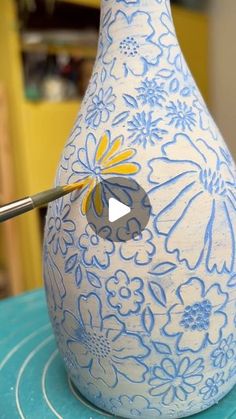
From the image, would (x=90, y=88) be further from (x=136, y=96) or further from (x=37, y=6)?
(x=37, y=6)

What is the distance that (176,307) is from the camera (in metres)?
0.34

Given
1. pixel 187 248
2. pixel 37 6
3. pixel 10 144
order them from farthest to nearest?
1. pixel 37 6
2. pixel 10 144
3. pixel 187 248

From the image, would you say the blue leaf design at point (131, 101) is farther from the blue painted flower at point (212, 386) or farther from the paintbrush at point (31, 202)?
the blue painted flower at point (212, 386)

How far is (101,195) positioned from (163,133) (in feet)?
0.26

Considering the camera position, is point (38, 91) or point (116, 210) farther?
point (38, 91)

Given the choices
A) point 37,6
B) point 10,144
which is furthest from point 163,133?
point 37,6

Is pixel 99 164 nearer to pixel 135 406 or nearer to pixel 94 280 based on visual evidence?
pixel 94 280

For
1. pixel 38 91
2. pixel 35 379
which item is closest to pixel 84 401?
pixel 35 379

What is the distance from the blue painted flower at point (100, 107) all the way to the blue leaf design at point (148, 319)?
7.1 inches

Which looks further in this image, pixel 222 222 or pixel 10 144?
pixel 10 144

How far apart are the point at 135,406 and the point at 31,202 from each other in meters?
0.23

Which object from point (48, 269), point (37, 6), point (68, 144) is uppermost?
point (37, 6)

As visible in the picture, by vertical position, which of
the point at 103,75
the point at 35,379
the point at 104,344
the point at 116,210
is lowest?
the point at 35,379

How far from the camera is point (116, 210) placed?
35 centimetres
